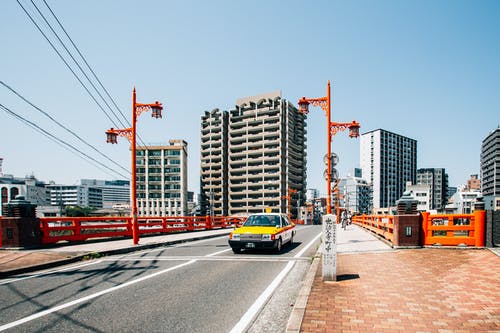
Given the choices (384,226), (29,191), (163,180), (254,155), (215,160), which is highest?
(254,155)

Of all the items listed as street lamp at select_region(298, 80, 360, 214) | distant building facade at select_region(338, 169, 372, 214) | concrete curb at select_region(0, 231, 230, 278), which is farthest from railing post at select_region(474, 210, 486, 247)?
distant building facade at select_region(338, 169, 372, 214)

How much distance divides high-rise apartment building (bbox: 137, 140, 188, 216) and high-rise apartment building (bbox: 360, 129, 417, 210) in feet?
321

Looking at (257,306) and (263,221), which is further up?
(263,221)

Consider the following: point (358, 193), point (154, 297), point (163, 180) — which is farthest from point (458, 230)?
point (358, 193)

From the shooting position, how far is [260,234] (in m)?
11.4

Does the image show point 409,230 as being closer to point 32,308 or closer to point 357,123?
point 357,123

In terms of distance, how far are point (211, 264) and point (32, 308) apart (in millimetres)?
Result: 4799

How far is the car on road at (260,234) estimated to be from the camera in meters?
11.3

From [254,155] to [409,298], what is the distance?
100298mm

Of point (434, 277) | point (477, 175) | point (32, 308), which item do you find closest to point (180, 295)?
point (32, 308)

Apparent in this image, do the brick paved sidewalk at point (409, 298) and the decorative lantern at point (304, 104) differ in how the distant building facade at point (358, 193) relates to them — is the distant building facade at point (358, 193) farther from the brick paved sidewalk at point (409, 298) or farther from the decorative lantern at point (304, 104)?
the brick paved sidewalk at point (409, 298)

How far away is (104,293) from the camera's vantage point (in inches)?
241

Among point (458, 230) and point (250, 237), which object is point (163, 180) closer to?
point (250, 237)

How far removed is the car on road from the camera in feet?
37.0
